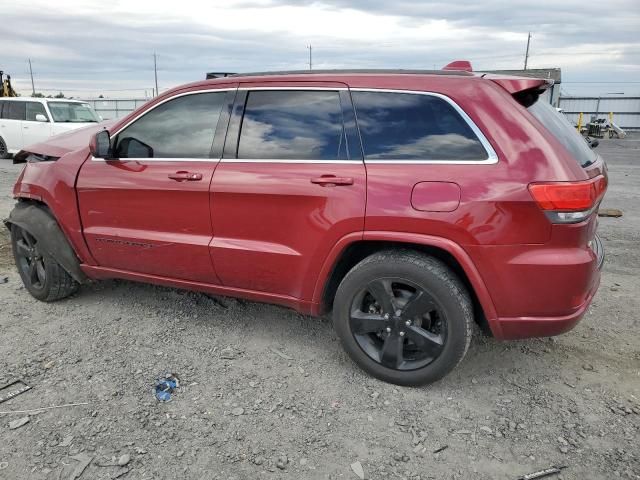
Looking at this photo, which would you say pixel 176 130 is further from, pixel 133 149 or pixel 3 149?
pixel 3 149

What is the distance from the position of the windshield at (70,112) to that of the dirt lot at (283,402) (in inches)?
433

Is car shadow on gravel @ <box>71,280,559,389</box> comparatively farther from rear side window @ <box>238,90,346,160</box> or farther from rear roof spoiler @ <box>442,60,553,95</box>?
rear roof spoiler @ <box>442,60,553,95</box>

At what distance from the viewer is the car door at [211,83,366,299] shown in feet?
9.64

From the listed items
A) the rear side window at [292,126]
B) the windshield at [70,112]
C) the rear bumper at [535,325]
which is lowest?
the rear bumper at [535,325]

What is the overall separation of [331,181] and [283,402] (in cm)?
127

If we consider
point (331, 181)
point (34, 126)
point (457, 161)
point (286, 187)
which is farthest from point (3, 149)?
point (457, 161)

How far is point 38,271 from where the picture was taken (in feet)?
13.8

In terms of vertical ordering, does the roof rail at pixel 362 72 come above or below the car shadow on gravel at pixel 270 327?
above

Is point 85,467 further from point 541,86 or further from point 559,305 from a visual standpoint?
point 541,86

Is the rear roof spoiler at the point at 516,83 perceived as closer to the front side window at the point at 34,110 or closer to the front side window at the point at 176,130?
the front side window at the point at 176,130

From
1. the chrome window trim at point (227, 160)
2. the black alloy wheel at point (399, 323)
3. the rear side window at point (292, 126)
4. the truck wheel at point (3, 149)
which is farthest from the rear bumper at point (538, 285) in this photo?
the truck wheel at point (3, 149)

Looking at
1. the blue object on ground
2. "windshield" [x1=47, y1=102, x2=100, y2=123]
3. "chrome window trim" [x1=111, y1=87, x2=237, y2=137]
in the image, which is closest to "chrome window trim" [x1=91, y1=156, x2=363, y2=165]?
"chrome window trim" [x1=111, y1=87, x2=237, y2=137]

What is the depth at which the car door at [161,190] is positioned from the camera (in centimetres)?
336

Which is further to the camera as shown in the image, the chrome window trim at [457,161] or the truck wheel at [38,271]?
the truck wheel at [38,271]
